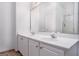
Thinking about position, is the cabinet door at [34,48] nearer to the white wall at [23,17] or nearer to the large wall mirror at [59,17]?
the large wall mirror at [59,17]

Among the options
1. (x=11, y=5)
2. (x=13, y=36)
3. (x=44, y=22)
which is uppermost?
(x=11, y=5)

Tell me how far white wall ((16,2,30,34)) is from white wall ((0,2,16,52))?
19 centimetres

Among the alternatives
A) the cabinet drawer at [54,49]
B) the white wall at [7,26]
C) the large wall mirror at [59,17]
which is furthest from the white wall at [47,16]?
the white wall at [7,26]

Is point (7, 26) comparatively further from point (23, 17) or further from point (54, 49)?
point (54, 49)

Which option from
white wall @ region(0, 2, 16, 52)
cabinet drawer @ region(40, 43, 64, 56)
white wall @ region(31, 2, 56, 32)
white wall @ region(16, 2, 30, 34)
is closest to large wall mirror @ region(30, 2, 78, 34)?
white wall @ region(31, 2, 56, 32)

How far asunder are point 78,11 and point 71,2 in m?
0.20

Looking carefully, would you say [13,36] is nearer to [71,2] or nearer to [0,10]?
[0,10]

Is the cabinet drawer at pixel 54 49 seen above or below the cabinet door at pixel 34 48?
above

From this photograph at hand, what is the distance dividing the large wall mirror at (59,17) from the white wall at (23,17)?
59 centimetres

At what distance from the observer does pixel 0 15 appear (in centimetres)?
261

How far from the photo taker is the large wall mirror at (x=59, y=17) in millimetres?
1288

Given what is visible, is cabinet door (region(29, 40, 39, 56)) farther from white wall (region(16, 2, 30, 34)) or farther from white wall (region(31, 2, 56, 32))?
white wall (region(16, 2, 30, 34))

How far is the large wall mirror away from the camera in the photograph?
129cm

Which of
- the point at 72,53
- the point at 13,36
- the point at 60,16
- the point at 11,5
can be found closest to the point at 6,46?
the point at 13,36
